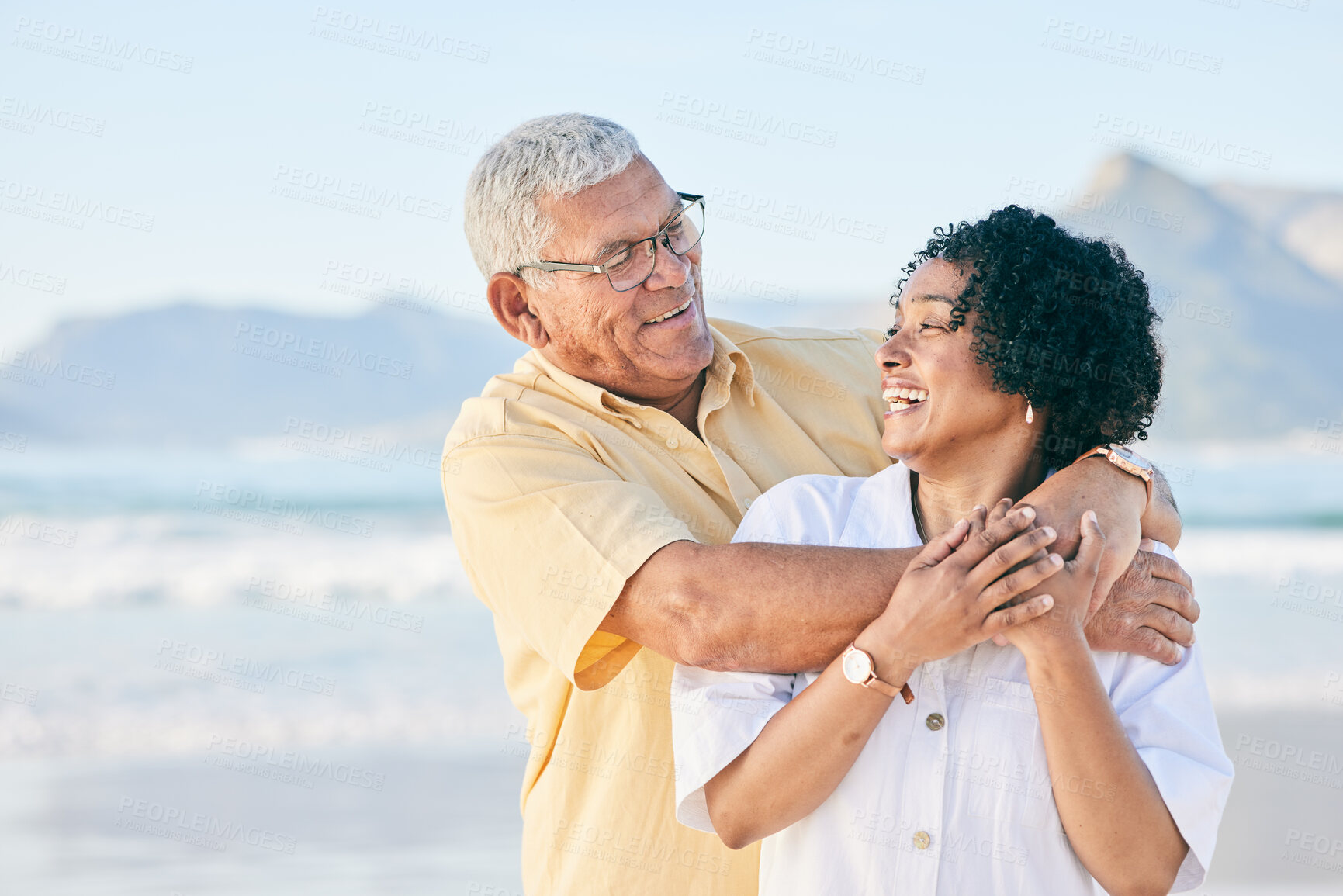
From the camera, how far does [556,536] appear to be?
210 cm

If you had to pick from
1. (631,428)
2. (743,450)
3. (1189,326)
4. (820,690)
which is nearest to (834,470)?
(743,450)

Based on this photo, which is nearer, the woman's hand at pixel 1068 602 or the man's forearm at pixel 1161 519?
the woman's hand at pixel 1068 602

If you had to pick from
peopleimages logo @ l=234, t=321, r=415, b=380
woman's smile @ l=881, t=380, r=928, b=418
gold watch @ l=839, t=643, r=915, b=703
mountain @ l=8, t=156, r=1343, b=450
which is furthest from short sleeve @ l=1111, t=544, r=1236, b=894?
peopleimages logo @ l=234, t=321, r=415, b=380

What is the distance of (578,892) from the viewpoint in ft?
7.73

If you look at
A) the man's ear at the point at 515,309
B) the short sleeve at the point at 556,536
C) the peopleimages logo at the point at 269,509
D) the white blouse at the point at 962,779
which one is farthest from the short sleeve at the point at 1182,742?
the peopleimages logo at the point at 269,509

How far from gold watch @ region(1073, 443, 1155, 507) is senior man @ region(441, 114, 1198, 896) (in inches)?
1.0

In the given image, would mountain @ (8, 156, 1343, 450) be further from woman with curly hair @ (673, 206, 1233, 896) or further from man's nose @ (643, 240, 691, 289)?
woman with curly hair @ (673, 206, 1233, 896)

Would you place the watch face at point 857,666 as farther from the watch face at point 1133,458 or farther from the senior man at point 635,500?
the watch face at point 1133,458

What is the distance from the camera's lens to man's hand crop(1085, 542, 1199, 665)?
1.79 meters

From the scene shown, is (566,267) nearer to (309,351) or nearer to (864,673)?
(864,673)

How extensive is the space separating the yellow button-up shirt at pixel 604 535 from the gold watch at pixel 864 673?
0.45m

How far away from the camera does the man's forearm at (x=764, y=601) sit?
179cm

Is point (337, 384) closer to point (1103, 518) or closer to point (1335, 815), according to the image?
point (1335, 815)

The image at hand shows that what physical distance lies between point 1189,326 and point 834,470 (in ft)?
66.0
